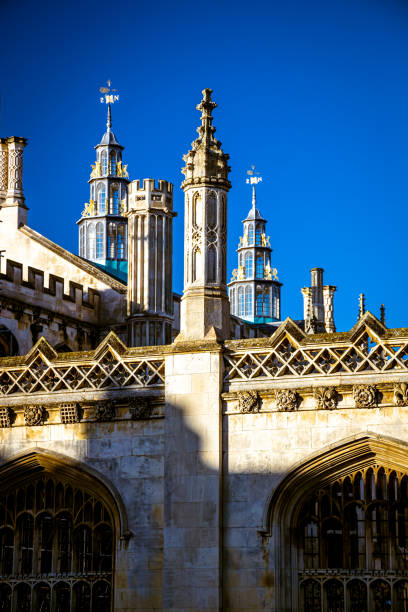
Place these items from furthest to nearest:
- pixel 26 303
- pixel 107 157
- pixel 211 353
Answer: pixel 107 157, pixel 26 303, pixel 211 353

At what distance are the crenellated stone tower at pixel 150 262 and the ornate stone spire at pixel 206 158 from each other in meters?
8.39

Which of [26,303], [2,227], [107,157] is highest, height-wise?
[107,157]

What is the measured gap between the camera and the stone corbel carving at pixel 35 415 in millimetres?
20172

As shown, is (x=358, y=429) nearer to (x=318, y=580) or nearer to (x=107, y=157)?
(x=318, y=580)

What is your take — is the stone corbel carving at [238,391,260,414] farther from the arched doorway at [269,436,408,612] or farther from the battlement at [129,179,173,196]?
the battlement at [129,179,173,196]

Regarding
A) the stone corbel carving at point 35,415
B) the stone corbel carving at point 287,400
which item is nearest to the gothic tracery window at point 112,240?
the stone corbel carving at point 35,415

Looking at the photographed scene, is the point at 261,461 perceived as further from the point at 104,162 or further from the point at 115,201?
the point at 104,162

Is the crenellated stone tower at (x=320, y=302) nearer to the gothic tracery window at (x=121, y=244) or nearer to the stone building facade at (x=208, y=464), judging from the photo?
the gothic tracery window at (x=121, y=244)

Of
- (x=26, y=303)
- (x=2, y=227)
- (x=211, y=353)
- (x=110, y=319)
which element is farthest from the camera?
(x=2, y=227)

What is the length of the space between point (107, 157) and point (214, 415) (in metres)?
41.3

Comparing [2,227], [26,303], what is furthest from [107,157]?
[26,303]

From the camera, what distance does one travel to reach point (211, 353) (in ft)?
62.3

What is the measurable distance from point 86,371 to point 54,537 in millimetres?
2885

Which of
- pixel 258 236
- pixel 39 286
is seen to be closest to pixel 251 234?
pixel 258 236
